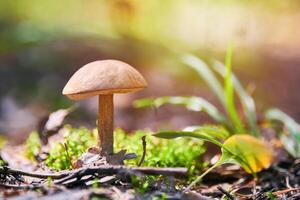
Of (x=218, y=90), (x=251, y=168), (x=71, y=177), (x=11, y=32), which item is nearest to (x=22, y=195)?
(x=71, y=177)

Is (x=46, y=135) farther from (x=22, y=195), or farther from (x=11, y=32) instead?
(x=11, y=32)

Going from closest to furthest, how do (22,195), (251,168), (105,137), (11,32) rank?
1. (22,195)
2. (105,137)
3. (251,168)
4. (11,32)

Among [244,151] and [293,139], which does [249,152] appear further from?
[293,139]

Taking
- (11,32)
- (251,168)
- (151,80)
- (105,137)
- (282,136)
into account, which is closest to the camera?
(105,137)

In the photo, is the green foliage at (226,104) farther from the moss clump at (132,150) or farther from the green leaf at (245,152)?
the green leaf at (245,152)

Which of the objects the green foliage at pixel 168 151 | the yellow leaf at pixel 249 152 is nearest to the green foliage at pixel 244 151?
the yellow leaf at pixel 249 152

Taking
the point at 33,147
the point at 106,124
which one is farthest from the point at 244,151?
the point at 33,147

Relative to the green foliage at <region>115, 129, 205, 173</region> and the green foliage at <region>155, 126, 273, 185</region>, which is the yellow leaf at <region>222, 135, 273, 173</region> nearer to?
the green foliage at <region>155, 126, 273, 185</region>
